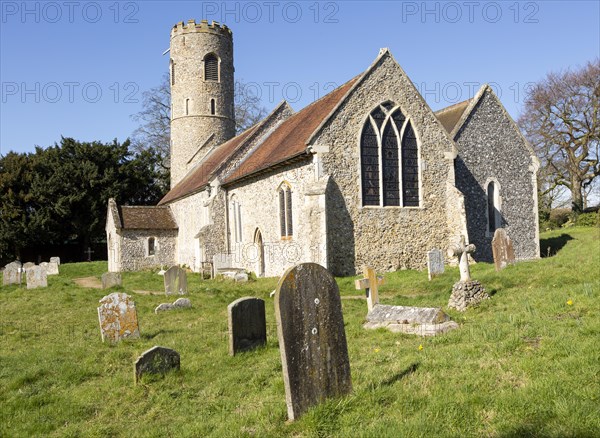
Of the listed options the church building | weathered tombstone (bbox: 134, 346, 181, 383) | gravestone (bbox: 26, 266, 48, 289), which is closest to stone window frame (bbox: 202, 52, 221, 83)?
the church building

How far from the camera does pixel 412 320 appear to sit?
805 cm

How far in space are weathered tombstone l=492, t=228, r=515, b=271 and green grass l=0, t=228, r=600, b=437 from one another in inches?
136

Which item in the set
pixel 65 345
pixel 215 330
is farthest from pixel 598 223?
pixel 65 345

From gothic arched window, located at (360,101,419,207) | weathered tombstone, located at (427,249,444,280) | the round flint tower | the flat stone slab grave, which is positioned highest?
the round flint tower

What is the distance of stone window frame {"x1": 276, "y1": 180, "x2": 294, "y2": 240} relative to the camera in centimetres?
1841

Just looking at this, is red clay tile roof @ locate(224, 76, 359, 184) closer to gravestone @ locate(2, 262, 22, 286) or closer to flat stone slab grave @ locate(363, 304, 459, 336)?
gravestone @ locate(2, 262, 22, 286)

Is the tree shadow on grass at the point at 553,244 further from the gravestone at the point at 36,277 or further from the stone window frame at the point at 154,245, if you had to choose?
the gravestone at the point at 36,277

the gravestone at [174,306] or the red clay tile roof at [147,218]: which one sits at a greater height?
the red clay tile roof at [147,218]

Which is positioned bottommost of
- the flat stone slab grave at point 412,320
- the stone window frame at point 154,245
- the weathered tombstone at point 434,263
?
the flat stone slab grave at point 412,320

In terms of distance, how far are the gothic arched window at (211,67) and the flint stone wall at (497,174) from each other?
1598cm

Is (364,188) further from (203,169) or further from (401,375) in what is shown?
(203,169)

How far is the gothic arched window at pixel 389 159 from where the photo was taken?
1761 centimetres

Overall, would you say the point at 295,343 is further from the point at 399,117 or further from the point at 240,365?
the point at 399,117

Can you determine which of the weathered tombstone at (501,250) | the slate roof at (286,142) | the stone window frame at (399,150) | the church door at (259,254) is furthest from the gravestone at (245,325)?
the church door at (259,254)
